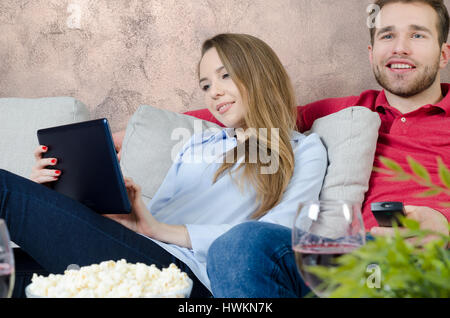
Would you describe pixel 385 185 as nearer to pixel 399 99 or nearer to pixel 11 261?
pixel 399 99

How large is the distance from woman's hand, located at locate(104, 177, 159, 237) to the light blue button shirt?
7cm

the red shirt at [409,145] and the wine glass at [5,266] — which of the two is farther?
the red shirt at [409,145]

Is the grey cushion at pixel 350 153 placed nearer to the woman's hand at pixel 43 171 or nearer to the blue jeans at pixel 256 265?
the blue jeans at pixel 256 265

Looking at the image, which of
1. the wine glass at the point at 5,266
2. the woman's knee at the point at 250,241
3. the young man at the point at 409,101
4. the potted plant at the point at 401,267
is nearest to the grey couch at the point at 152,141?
the young man at the point at 409,101

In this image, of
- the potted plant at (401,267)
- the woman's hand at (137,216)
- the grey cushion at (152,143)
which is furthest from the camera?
the grey cushion at (152,143)

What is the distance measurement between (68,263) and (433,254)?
1.14 metres

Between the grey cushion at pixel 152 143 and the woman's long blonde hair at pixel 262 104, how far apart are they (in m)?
0.33

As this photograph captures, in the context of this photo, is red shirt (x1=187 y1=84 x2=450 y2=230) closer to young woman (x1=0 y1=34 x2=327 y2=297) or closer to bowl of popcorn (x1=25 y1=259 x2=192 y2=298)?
young woman (x1=0 y1=34 x2=327 y2=297)
